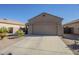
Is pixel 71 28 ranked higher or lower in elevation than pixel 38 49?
higher

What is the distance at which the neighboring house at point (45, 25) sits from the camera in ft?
76.1

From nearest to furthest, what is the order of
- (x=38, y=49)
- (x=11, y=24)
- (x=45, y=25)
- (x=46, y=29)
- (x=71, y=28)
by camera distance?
(x=38, y=49) → (x=46, y=29) → (x=45, y=25) → (x=11, y=24) → (x=71, y=28)

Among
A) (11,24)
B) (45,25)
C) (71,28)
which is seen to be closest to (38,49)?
(45,25)

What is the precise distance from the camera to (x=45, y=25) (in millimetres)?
23359

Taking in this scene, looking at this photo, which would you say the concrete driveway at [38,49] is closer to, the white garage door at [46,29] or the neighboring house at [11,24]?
the neighboring house at [11,24]

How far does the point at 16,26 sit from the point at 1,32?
24.9 ft

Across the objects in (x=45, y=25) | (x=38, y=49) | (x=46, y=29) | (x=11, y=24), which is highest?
(x=11, y=24)

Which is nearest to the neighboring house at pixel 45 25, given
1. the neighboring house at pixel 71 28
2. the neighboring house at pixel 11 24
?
the neighboring house at pixel 11 24

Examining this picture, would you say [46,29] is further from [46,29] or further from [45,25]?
[45,25]

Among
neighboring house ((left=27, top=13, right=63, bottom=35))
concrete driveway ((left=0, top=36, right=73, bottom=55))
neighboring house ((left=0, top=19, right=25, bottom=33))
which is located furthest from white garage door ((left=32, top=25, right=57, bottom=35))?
concrete driveway ((left=0, top=36, right=73, bottom=55))

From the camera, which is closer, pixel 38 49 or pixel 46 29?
pixel 38 49

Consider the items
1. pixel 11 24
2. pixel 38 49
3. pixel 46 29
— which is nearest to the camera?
pixel 38 49

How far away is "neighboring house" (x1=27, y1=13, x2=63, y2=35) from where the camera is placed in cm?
2320

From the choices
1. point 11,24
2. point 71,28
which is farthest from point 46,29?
point 71,28
